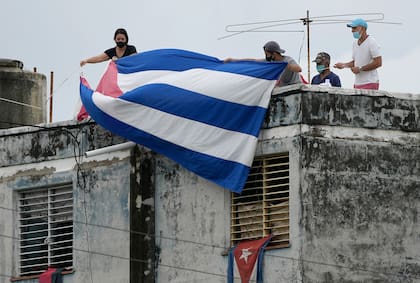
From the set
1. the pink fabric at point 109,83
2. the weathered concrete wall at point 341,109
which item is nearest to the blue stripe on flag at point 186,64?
the pink fabric at point 109,83

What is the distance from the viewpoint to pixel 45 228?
40.8 metres

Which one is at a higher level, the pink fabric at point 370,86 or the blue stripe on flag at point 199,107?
the pink fabric at point 370,86

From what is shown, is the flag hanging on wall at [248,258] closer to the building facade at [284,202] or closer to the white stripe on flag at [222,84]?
the building facade at [284,202]

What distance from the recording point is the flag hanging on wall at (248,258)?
1473 inches

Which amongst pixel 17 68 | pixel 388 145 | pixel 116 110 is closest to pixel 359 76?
pixel 388 145

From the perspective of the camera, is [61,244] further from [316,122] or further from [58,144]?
[316,122]

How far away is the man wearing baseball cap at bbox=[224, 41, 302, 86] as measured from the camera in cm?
3806

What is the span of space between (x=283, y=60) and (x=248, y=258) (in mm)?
3456

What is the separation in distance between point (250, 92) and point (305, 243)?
9.37 feet

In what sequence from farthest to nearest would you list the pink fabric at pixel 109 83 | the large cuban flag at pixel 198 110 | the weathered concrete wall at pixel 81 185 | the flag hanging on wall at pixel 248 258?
the weathered concrete wall at pixel 81 185 → the pink fabric at pixel 109 83 → the large cuban flag at pixel 198 110 → the flag hanging on wall at pixel 248 258

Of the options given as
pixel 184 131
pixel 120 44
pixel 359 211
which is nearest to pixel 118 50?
pixel 120 44

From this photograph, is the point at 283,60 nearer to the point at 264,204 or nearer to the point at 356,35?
the point at 356,35

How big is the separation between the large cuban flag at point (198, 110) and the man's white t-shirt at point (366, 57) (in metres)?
1.43

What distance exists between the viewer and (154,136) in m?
38.5
